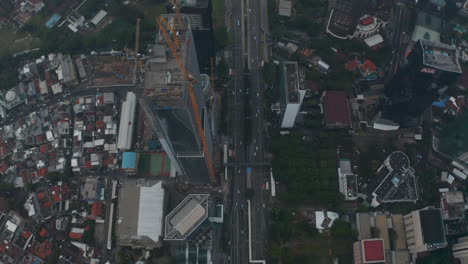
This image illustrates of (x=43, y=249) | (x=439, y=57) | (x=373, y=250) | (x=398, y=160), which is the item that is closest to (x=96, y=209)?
(x=43, y=249)

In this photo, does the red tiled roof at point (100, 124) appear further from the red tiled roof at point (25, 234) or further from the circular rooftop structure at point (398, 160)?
the circular rooftop structure at point (398, 160)

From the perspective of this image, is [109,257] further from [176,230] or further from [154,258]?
[176,230]

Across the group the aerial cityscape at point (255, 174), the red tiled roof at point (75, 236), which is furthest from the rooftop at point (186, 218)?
the red tiled roof at point (75, 236)

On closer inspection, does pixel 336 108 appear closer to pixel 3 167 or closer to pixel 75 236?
pixel 75 236

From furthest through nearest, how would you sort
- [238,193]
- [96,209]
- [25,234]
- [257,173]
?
[257,173] → [238,193] → [96,209] → [25,234]

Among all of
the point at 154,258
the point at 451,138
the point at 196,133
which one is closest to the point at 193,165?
the point at 196,133

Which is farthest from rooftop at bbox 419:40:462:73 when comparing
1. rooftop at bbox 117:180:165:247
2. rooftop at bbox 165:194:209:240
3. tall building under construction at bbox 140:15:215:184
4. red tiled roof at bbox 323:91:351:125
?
rooftop at bbox 117:180:165:247
